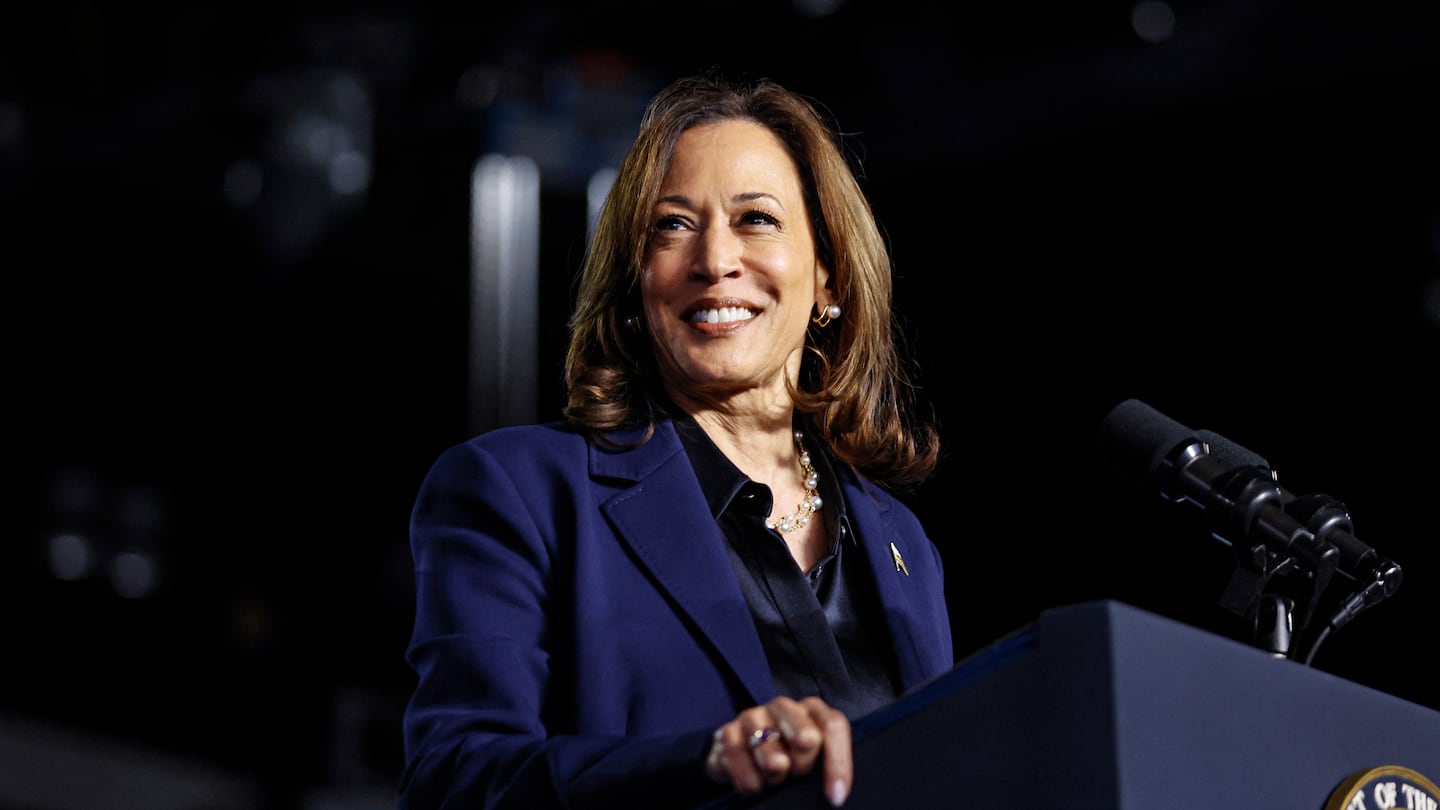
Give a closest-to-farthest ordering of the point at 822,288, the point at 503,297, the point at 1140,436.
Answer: the point at 1140,436, the point at 822,288, the point at 503,297

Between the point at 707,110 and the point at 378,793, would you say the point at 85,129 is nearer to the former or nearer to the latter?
the point at 378,793

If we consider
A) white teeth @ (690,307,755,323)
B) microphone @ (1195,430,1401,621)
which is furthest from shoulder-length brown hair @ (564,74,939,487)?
microphone @ (1195,430,1401,621)

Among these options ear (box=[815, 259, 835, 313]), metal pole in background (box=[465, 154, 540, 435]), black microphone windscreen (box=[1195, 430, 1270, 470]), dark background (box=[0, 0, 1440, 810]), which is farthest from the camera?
metal pole in background (box=[465, 154, 540, 435])

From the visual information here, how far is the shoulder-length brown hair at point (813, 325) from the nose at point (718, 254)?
0.08 meters

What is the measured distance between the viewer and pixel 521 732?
1333 millimetres

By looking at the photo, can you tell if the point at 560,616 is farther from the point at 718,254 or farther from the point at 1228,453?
the point at 1228,453

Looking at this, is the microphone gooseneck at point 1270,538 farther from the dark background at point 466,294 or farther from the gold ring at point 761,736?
the dark background at point 466,294

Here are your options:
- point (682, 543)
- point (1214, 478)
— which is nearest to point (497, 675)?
point (682, 543)

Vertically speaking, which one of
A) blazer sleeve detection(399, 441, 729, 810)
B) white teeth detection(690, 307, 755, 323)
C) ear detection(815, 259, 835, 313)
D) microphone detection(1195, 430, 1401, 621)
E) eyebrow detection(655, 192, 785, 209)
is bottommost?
blazer sleeve detection(399, 441, 729, 810)

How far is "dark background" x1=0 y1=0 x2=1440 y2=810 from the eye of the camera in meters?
4.49

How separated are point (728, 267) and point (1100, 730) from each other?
0.91m

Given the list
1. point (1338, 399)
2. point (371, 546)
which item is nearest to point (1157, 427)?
point (1338, 399)

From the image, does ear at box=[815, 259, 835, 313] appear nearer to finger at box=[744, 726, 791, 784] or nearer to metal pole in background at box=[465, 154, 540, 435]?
finger at box=[744, 726, 791, 784]

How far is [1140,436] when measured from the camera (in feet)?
4.71
